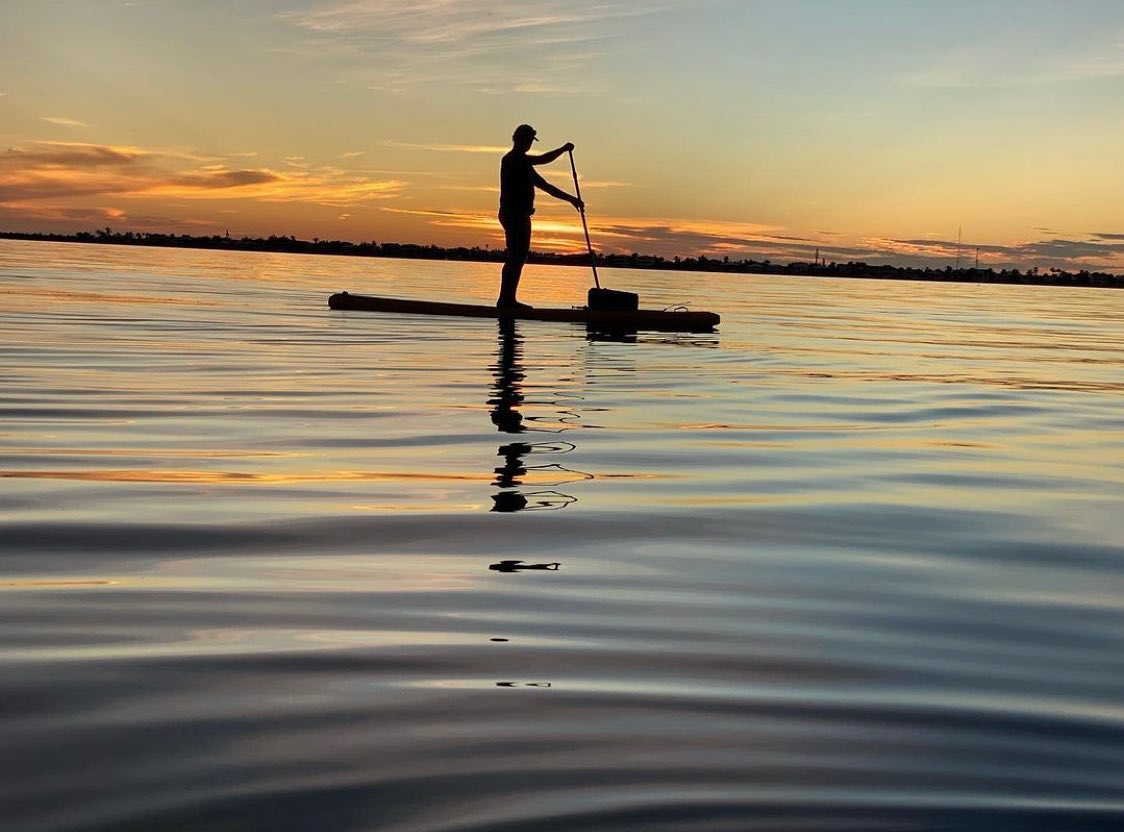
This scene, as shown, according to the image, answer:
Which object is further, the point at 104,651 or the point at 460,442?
the point at 460,442

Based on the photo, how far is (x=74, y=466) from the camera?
5.55 meters

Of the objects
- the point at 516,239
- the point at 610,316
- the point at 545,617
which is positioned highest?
the point at 516,239

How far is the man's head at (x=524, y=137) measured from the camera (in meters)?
17.5

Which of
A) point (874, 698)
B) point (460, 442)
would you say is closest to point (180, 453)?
point (460, 442)

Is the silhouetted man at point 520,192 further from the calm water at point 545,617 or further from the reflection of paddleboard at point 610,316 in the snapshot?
the calm water at point 545,617

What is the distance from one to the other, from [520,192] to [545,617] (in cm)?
1503

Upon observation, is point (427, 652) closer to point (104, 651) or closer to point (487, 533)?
point (104, 651)

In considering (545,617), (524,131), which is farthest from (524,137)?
(545,617)

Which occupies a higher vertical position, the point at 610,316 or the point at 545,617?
the point at 545,617

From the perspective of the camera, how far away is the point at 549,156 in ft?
57.6

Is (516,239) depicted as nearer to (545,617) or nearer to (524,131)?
(524,131)

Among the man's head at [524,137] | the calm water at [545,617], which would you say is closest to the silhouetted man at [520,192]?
the man's head at [524,137]

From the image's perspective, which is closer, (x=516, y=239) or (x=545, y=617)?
(x=545, y=617)

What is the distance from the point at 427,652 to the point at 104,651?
0.75 m
